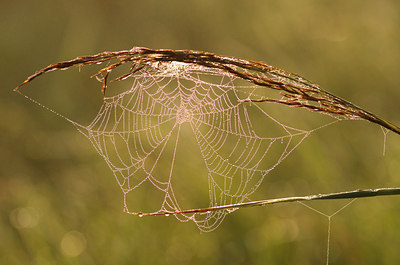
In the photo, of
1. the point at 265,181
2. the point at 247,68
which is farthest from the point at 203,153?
the point at 247,68

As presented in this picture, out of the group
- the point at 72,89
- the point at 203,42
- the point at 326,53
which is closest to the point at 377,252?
the point at 326,53

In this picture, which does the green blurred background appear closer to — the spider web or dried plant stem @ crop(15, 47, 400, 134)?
the spider web

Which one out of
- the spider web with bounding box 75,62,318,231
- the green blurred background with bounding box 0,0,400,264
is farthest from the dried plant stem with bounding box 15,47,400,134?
the spider web with bounding box 75,62,318,231

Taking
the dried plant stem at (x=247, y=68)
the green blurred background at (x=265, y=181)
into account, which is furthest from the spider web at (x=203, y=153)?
the dried plant stem at (x=247, y=68)

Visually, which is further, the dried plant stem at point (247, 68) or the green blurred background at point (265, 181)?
the green blurred background at point (265, 181)

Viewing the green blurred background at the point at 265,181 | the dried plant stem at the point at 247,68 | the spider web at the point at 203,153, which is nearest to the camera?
the dried plant stem at the point at 247,68

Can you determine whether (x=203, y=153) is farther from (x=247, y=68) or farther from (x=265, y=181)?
(x=247, y=68)

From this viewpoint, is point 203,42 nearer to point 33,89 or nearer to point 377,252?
point 33,89

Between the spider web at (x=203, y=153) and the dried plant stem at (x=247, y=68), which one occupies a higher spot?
the spider web at (x=203, y=153)

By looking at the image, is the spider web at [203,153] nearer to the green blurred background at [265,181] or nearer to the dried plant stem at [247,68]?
the green blurred background at [265,181]
